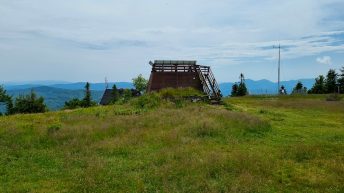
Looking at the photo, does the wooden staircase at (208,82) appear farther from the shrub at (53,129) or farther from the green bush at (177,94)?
the shrub at (53,129)

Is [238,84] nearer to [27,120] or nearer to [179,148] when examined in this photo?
[27,120]

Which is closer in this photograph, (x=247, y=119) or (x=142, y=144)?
(x=142, y=144)

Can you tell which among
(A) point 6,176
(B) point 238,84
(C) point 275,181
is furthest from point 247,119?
(B) point 238,84

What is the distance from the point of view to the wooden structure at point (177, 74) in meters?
43.5

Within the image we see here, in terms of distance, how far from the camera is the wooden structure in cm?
4347

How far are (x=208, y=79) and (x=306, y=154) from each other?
2846cm

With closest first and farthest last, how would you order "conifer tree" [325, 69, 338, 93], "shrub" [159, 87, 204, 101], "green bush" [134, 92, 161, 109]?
1. "green bush" [134, 92, 161, 109]
2. "shrub" [159, 87, 204, 101]
3. "conifer tree" [325, 69, 338, 93]

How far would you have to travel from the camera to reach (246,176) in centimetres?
1169

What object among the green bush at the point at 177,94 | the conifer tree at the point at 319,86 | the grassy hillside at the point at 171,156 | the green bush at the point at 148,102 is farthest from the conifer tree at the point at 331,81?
the grassy hillside at the point at 171,156

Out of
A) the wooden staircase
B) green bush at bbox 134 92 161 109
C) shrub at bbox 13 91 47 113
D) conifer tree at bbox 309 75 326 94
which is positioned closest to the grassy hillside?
green bush at bbox 134 92 161 109

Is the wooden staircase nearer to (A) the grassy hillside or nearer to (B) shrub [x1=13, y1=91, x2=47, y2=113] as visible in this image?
(A) the grassy hillside

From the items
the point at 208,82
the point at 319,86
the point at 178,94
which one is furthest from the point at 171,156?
the point at 319,86

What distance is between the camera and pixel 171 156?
14.6m

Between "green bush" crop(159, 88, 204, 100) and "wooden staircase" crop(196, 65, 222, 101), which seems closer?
"green bush" crop(159, 88, 204, 100)
